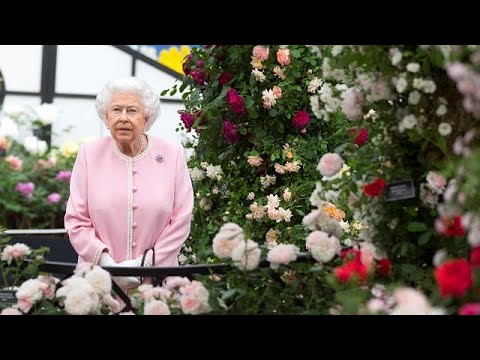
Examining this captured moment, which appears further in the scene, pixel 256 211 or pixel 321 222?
pixel 256 211

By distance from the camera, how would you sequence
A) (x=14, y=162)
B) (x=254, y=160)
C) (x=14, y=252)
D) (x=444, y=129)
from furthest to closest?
(x=14, y=162), (x=254, y=160), (x=14, y=252), (x=444, y=129)

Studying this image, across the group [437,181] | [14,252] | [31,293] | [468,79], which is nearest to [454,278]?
[468,79]

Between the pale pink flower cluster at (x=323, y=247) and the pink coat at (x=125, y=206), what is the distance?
3.22 ft

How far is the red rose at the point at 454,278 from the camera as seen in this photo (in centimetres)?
159

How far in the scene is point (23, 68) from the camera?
7355 millimetres

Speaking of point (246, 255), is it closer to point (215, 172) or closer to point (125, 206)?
point (125, 206)

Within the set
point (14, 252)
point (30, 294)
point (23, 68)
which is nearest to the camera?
point (30, 294)

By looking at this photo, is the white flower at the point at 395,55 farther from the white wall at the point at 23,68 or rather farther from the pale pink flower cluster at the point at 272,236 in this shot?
the white wall at the point at 23,68

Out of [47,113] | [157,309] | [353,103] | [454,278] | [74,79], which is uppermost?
[74,79]

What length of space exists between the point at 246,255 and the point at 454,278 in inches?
32.0

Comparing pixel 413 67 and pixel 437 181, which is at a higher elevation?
pixel 413 67

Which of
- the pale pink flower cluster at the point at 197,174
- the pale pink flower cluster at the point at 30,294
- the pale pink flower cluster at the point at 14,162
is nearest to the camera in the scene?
the pale pink flower cluster at the point at 30,294

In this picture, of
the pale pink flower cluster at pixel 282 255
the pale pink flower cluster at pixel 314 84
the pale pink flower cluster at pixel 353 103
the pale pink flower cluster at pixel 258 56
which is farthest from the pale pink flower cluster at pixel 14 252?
the pale pink flower cluster at pixel 314 84

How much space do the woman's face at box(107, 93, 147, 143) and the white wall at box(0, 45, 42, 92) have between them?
4336 millimetres
